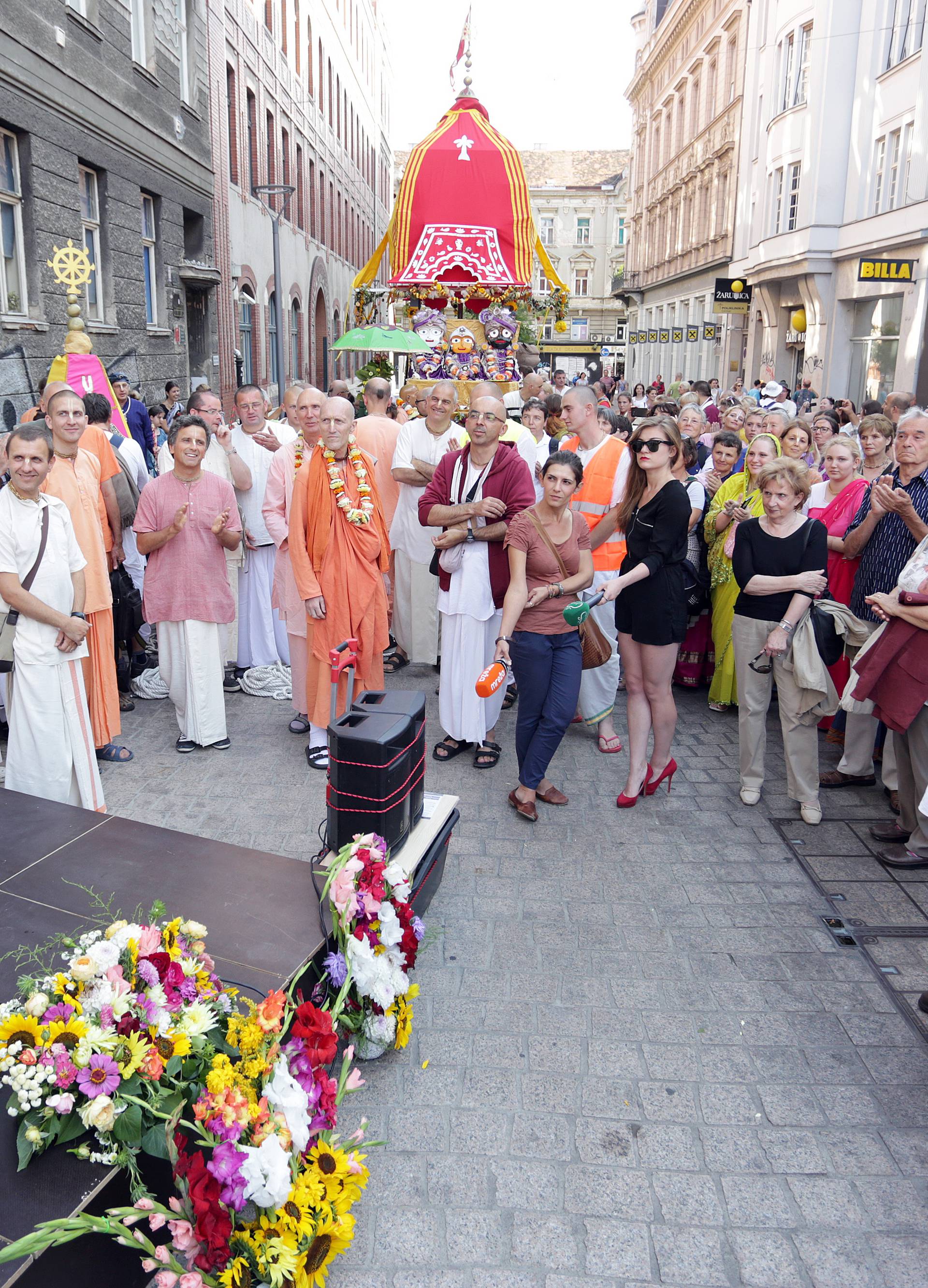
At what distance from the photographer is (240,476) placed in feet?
22.5

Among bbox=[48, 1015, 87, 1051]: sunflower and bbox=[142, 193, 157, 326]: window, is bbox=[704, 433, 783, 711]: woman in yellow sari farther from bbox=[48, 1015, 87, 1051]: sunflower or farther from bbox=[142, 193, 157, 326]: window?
bbox=[142, 193, 157, 326]: window

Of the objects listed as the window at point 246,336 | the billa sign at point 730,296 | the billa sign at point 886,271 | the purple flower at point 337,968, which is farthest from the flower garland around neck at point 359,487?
the billa sign at point 730,296

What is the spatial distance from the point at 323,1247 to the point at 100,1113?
633mm

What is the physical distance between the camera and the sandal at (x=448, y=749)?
5.89 metres

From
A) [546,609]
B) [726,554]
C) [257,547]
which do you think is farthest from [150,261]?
[546,609]

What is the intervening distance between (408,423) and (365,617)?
2.05 meters

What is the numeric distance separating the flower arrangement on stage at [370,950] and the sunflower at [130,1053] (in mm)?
764

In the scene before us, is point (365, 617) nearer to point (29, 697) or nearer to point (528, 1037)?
point (29, 697)

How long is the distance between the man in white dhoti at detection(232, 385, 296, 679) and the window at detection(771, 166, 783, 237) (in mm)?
22849

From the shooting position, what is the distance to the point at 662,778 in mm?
5328

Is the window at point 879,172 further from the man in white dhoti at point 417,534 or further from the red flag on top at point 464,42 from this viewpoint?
the man in white dhoti at point 417,534

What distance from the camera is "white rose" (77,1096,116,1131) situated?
7.31 feet

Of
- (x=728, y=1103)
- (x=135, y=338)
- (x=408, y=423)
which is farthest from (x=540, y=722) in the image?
(x=135, y=338)

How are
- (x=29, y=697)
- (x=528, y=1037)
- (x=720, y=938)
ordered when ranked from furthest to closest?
(x=29, y=697), (x=720, y=938), (x=528, y=1037)
